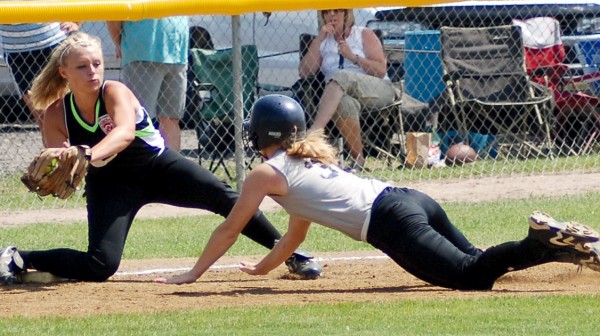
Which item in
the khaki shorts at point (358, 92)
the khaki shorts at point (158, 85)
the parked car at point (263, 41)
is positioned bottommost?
the parked car at point (263, 41)

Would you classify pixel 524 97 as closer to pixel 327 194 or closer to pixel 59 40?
pixel 59 40

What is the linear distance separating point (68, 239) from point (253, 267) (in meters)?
2.67

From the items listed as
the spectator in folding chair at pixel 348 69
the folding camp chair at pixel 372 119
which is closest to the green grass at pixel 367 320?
the spectator in folding chair at pixel 348 69

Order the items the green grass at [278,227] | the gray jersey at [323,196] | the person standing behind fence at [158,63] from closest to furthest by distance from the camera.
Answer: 1. the gray jersey at [323,196]
2. the green grass at [278,227]
3. the person standing behind fence at [158,63]

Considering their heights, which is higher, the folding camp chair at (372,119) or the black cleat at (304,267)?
the black cleat at (304,267)

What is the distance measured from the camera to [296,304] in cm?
589

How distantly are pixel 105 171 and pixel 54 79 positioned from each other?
58cm

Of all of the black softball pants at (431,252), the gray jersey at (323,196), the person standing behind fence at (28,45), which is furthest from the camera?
the person standing behind fence at (28,45)

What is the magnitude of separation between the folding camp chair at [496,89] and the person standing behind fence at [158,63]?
3.21 metres

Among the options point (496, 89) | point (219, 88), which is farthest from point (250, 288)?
point (496, 89)

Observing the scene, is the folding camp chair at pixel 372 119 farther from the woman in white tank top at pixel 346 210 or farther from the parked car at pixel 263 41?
the woman in white tank top at pixel 346 210

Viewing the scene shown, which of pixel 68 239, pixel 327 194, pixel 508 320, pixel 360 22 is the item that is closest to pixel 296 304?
pixel 327 194

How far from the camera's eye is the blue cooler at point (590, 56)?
1320 centimetres

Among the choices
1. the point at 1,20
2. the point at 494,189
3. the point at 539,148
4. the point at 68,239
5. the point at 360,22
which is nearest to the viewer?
the point at 1,20
